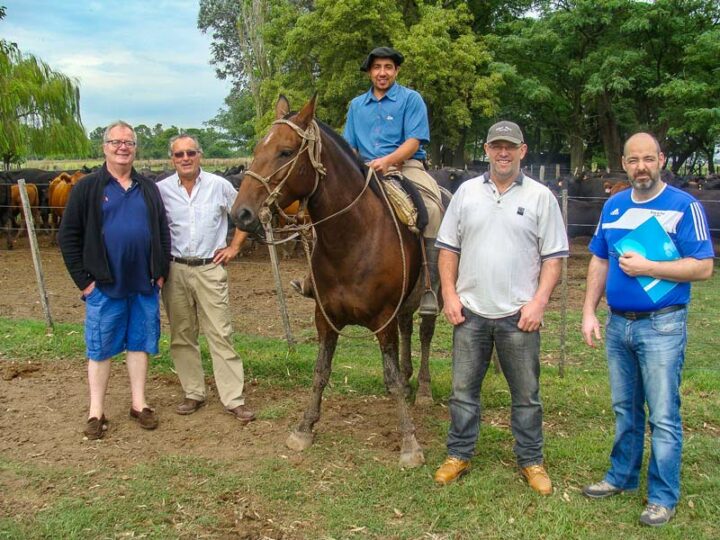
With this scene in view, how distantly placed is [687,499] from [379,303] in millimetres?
2311

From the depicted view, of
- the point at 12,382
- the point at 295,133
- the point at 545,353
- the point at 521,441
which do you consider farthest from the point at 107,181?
the point at 545,353

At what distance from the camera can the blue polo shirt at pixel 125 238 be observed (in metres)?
4.70

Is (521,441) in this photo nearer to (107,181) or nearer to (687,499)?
(687,499)

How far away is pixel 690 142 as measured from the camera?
32.9 m

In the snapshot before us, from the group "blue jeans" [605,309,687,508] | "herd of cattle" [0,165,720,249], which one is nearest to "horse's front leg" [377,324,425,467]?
"blue jeans" [605,309,687,508]

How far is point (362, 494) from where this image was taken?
400cm

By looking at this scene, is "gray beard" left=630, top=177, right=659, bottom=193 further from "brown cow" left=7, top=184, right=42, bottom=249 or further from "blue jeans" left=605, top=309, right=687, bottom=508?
"brown cow" left=7, top=184, right=42, bottom=249

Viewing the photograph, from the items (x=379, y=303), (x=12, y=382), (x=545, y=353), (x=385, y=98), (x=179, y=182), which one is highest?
(x=385, y=98)

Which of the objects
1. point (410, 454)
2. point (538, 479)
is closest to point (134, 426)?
point (410, 454)

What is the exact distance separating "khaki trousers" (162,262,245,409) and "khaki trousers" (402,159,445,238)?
1.74m

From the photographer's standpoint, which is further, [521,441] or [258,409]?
[258,409]

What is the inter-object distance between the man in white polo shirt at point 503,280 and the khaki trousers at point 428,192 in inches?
41.4

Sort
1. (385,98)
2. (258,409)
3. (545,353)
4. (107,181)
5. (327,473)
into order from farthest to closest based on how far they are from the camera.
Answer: (545,353) < (258,409) < (385,98) < (107,181) < (327,473)

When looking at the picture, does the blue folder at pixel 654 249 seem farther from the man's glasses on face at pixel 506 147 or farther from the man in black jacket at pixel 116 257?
the man in black jacket at pixel 116 257
